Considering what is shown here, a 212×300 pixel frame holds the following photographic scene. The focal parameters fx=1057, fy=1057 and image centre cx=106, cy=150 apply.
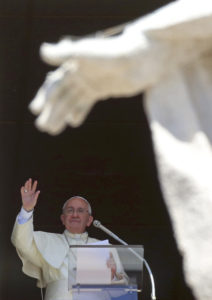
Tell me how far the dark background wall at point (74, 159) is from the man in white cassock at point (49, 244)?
3.89 feet

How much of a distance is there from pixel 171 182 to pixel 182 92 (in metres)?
0.14

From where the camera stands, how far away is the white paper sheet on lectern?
146 inches

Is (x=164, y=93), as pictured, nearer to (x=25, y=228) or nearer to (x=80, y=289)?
(x=80, y=289)

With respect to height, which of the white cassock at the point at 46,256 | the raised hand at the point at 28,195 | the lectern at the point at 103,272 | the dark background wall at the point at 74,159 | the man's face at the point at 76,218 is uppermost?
the dark background wall at the point at 74,159

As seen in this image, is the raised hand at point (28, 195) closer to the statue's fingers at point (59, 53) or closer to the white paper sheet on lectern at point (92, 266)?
the white paper sheet on lectern at point (92, 266)

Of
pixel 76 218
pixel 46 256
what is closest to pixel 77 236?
pixel 76 218

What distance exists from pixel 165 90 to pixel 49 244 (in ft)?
13.5

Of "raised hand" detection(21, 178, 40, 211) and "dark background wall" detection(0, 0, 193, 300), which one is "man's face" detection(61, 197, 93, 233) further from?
"dark background wall" detection(0, 0, 193, 300)

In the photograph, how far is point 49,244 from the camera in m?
5.57

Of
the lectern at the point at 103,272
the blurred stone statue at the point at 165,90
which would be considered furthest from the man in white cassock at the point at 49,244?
the blurred stone statue at the point at 165,90

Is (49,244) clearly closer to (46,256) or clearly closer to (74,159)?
(46,256)

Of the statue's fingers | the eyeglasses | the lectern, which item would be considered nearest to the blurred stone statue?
the statue's fingers

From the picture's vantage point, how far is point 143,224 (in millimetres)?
7352

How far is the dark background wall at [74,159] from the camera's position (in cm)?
631
